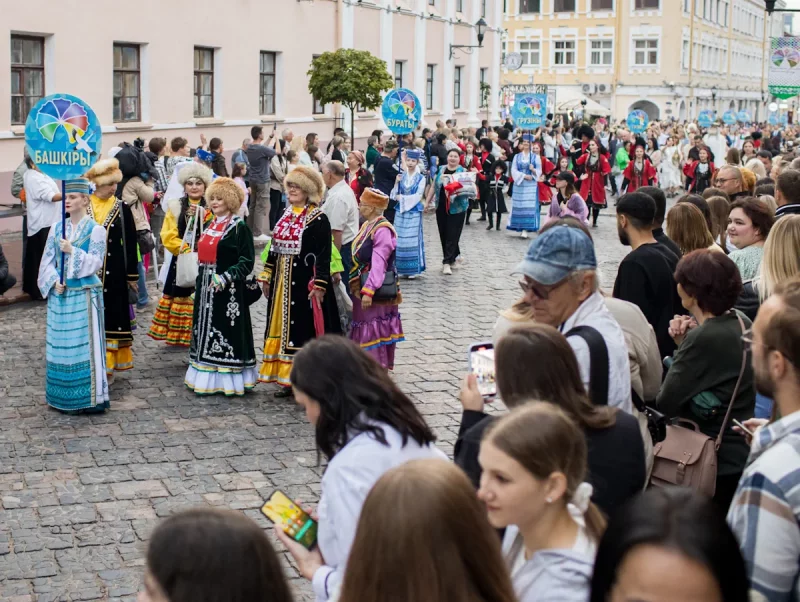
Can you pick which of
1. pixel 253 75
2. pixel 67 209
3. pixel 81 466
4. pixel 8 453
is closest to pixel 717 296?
pixel 81 466

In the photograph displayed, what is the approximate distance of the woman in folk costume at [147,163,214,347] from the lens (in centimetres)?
955

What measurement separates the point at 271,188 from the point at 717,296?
14.4m

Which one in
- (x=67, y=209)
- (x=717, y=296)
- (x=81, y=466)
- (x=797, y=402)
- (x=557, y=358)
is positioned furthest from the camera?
(x=67, y=209)

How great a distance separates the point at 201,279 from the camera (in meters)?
8.89

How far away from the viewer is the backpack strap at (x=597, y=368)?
4.04 meters

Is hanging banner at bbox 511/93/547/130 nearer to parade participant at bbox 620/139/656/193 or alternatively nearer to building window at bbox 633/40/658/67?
parade participant at bbox 620/139/656/193

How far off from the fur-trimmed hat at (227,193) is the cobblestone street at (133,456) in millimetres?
1454

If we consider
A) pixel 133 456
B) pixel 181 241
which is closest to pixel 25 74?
pixel 181 241

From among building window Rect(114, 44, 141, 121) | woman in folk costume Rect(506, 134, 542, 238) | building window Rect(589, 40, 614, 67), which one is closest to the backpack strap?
woman in folk costume Rect(506, 134, 542, 238)

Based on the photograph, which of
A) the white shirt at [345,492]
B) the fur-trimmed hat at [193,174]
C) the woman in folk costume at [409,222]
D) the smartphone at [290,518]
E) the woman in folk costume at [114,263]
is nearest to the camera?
the smartphone at [290,518]

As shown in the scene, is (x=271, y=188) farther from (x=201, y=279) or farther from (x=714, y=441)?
(x=714, y=441)

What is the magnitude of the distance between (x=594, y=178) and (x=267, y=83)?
324 inches

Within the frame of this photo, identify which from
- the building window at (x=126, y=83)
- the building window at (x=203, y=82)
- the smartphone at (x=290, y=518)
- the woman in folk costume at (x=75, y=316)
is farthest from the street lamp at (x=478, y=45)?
the smartphone at (x=290, y=518)

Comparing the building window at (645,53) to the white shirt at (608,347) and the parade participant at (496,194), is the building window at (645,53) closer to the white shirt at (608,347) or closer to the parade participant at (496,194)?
the parade participant at (496,194)
